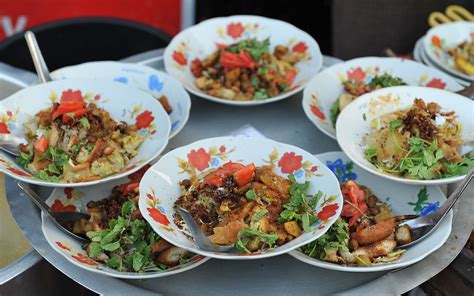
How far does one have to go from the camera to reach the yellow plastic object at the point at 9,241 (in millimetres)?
1845

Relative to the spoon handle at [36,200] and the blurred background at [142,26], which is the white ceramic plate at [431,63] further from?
the spoon handle at [36,200]

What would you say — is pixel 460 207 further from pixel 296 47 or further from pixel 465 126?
pixel 296 47

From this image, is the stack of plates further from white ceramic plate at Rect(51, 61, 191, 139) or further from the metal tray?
white ceramic plate at Rect(51, 61, 191, 139)

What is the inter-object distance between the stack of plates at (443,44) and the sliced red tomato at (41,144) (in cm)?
169

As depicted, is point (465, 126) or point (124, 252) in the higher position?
point (465, 126)

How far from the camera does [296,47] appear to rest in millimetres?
2420

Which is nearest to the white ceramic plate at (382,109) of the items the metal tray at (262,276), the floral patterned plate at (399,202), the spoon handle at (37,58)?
the floral patterned plate at (399,202)

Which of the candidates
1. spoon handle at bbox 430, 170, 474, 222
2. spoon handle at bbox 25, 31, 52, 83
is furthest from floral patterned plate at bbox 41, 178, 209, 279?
spoon handle at bbox 430, 170, 474, 222

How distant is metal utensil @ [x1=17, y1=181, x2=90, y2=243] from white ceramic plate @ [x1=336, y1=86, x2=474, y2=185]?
835mm

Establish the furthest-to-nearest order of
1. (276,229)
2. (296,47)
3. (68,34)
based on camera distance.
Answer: (68,34), (296,47), (276,229)

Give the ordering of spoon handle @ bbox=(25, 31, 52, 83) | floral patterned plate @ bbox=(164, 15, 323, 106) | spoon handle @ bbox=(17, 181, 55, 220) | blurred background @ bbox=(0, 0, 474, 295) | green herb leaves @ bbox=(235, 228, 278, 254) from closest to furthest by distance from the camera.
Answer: green herb leaves @ bbox=(235, 228, 278, 254)
spoon handle @ bbox=(17, 181, 55, 220)
blurred background @ bbox=(0, 0, 474, 295)
spoon handle @ bbox=(25, 31, 52, 83)
floral patterned plate @ bbox=(164, 15, 323, 106)

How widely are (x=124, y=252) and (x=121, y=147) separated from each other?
433mm

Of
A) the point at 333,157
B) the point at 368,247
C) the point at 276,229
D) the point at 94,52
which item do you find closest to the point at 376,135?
the point at 333,157

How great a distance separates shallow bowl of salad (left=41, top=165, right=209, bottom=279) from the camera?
4.78ft
